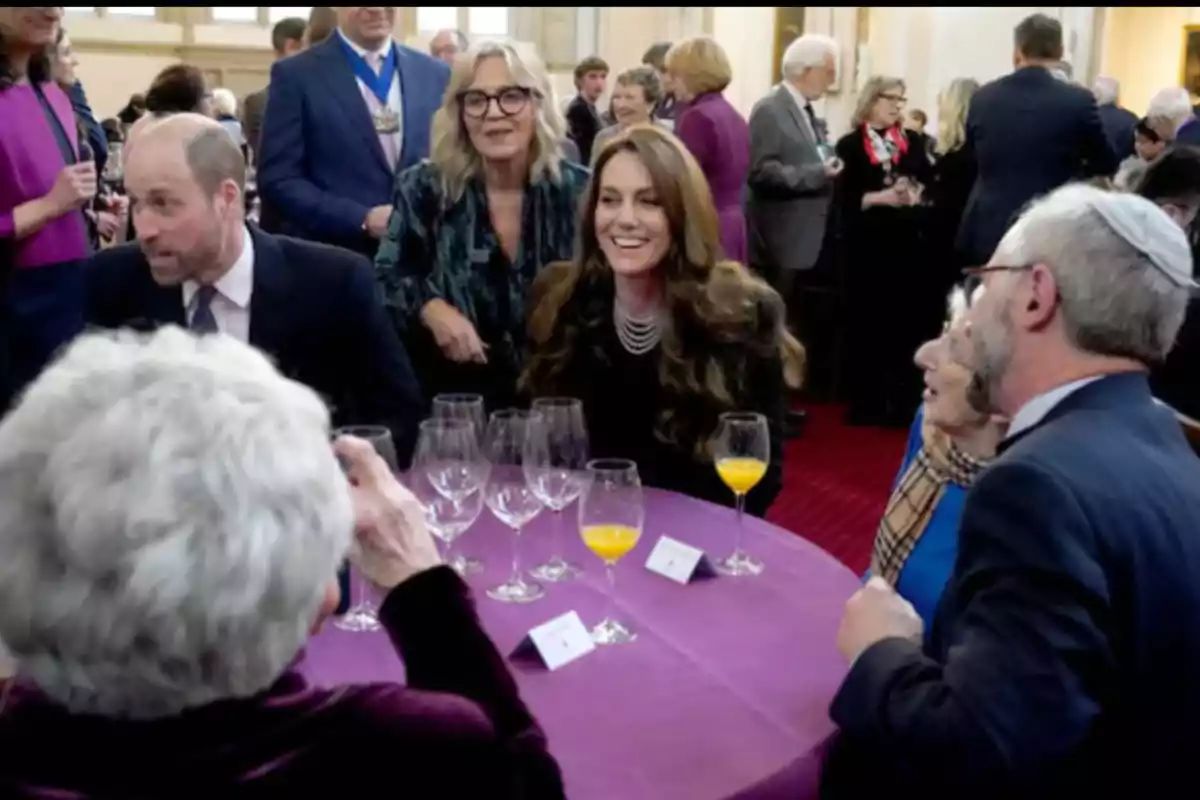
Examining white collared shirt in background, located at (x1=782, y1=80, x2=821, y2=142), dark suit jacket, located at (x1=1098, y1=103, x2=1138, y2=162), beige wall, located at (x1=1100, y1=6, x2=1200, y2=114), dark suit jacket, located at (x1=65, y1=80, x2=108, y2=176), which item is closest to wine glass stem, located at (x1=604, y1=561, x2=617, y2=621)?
dark suit jacket, located at (x1=65, y1=80, x2=108, y2=176)

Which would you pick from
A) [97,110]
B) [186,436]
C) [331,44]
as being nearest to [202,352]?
[186,436]

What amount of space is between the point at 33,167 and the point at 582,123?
3944 millimetres

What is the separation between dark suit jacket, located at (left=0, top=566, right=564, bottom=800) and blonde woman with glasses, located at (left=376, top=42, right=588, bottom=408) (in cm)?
192

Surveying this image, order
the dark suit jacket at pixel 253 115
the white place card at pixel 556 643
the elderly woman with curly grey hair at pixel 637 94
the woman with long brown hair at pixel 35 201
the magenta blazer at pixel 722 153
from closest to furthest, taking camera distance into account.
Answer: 1. the white place card at pixel 556 643
2. the woman with long brown hair at pixel 35 201
3. the magenta blazer at pixel 722 153
4. the dark suit jacket at pixel 253 115
5. the elderly woman with curly grey hair at pixel 637 94

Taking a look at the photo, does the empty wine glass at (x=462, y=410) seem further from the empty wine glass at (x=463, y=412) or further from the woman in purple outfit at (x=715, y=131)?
the woman in purple outfit at (x=715, y=131)

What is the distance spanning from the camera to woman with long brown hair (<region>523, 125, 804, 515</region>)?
247 cm

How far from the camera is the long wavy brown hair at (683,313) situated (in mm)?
2469

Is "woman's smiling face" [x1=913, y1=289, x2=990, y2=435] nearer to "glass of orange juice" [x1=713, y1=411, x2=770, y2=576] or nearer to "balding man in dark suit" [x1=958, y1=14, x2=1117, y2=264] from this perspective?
"glass of orange juice" [x1=713, y1=411, x2=770, y2=576]

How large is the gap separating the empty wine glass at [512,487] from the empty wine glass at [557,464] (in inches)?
0.7

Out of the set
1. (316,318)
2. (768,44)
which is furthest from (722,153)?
(768,44)

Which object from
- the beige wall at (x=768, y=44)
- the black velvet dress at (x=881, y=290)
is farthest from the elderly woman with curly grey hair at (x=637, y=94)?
the beige wall at (x=768, y=44)

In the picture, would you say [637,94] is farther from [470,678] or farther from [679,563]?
[470,678]

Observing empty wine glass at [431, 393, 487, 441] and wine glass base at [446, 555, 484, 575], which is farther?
empty wine glass at [431, 393, 487, 441]

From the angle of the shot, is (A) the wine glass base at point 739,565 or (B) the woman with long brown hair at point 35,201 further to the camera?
(B) the woman with long brown hair at point 35,201
